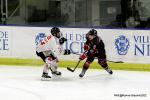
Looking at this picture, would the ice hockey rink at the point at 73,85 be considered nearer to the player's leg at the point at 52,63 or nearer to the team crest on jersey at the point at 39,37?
the player's leg at the point at 52,63

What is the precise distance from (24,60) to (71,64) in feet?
2.77

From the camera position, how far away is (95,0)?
377 inches

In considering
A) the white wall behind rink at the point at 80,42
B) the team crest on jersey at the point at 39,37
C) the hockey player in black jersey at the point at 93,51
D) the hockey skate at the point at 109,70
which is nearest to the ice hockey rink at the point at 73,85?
the hockey skate at the point at 109,70

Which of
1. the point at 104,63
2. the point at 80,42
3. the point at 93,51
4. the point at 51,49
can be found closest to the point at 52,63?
the point at 51,49

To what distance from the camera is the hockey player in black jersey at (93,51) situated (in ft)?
25.0

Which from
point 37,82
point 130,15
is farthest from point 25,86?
point 130,15

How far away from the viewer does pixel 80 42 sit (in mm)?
8781

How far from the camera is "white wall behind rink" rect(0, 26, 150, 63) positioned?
27.9 ft

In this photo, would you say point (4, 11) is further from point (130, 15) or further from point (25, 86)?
point (25, 86)

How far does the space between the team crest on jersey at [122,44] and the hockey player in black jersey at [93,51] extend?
1.94ft

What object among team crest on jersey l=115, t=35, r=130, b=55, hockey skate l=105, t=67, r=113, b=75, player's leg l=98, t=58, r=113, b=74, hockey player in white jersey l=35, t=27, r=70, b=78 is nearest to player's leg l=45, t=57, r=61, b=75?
hockey player in white jersey l=35, t=27, r=70, b=78

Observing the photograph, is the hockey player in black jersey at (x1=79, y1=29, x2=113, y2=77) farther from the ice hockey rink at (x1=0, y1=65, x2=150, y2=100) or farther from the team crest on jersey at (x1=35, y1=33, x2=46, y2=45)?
the team crest on jersey at (x1=35, y1=33, x2=46, y2=45)

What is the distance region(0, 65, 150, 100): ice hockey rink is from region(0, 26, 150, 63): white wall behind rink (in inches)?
13.0

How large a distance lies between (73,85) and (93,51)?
0.71 m
